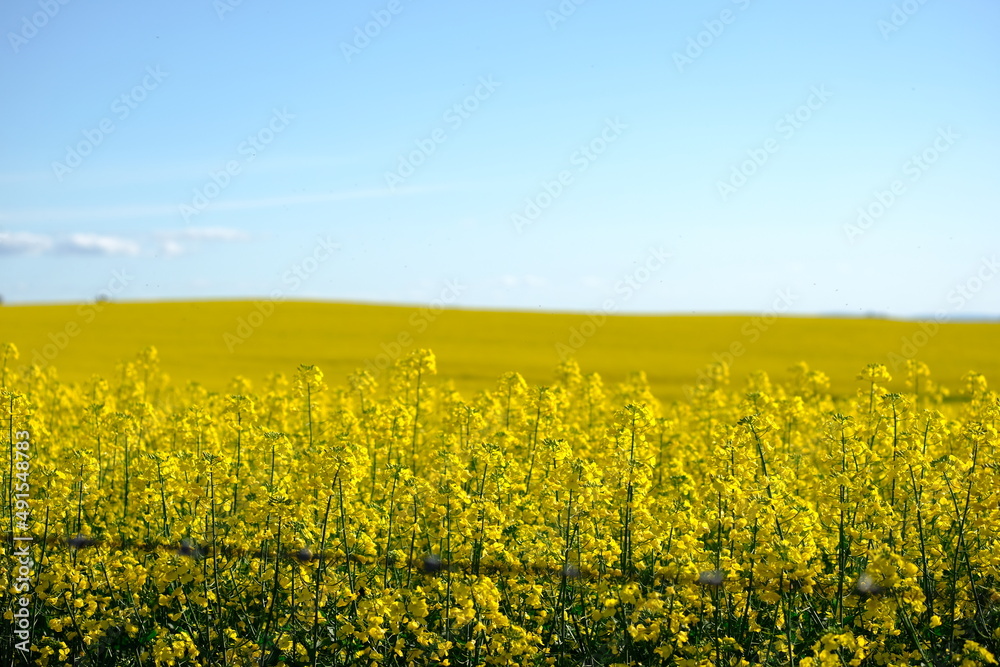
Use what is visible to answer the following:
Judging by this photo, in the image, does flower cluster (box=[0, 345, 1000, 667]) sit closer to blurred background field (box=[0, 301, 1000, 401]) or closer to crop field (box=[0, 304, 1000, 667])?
crop field (box=[0, 304, 1000, 667])

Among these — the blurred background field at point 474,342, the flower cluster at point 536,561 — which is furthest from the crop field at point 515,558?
the blurred background field at point 474,342

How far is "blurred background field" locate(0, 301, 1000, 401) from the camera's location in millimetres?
26141

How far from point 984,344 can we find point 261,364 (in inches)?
1051

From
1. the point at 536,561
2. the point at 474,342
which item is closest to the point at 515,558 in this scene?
the point at 536,561

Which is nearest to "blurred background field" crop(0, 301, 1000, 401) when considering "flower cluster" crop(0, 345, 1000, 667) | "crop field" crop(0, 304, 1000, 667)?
"crop field" crop(0, 304, 1000, 667)

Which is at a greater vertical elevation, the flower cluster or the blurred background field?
the blurred background field

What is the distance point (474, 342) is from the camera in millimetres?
33125

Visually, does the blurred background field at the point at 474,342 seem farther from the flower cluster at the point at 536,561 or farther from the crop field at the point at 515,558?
the flower cluster at the point at 536,561

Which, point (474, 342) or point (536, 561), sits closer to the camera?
point (536, 561)

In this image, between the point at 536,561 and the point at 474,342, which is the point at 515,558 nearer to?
the point at 536,561

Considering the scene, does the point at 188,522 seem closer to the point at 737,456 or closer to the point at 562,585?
the point at 562,585

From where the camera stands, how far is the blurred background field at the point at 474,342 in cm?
2614

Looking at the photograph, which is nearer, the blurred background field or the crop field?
the crop field

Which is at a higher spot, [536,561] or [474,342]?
[474,342]
